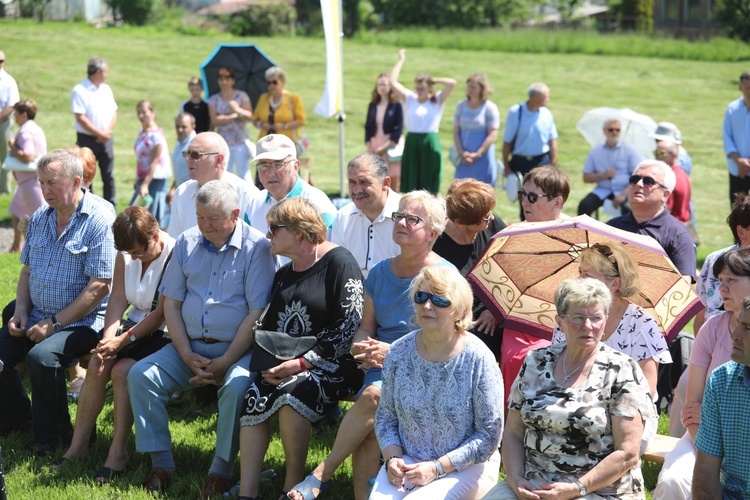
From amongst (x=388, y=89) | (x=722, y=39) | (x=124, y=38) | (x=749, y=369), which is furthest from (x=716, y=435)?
(x=722, y=39)

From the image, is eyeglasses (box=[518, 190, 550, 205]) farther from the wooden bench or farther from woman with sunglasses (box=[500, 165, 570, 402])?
the wooden bench

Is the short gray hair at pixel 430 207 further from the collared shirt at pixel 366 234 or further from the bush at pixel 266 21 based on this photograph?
the bush at pixel 266 21

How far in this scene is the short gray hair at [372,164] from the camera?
5.48 meters

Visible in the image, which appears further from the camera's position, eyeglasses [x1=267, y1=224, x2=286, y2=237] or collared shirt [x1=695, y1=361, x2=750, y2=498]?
eyeglasses [x1=267, y1=224, x2=286, y2=237]

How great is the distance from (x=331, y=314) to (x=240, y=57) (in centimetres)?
839

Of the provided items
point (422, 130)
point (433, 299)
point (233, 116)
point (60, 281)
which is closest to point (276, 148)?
point (60, 281)

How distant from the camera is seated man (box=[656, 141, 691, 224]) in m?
8.68

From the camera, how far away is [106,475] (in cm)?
493

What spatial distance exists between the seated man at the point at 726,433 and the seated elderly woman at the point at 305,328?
181 cm

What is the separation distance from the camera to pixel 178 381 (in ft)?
16.6

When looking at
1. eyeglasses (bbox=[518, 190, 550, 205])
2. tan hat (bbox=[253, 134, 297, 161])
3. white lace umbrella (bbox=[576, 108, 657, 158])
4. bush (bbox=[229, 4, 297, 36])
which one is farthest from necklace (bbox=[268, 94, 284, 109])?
bush (bbox=[229, 4, 297, 36])

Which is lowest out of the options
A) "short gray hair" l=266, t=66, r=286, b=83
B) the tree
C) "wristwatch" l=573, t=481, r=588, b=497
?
"wristwatch" l=573, t=481, r=588, b=497

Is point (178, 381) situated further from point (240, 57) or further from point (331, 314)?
point (240, 57)

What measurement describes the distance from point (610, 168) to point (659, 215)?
461 cm
